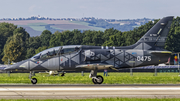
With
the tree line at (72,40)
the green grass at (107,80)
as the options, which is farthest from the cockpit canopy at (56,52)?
the tree line at (72,40)

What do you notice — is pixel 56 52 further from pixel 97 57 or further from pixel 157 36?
pixel 157 36

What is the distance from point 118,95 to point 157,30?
37.4 ft

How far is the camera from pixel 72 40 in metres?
129

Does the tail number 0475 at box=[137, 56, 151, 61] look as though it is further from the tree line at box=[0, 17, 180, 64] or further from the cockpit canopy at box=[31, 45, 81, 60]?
the tree line at box=[0, 17, 180, 64]

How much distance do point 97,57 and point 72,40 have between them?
332 feet

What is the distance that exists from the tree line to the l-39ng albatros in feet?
222

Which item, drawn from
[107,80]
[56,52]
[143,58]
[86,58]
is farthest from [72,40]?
[143,58]

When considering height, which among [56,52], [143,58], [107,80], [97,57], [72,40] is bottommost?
[107,80]

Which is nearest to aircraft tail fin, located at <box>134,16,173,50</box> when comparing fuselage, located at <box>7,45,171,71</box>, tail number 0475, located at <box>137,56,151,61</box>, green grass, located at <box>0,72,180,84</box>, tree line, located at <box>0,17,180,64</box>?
fuselage, located at <box>7,45,171,71</box>

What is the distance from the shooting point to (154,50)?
94.7ft

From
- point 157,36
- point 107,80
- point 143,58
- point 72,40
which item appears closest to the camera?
point 143,58

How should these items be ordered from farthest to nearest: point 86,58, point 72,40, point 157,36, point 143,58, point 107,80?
1. point 72,40
2. point 107,80
3. point 157,36
4. point 143,58
5. point 86,58

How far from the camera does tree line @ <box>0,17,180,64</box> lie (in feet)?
330

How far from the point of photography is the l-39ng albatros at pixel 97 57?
28.2 m
